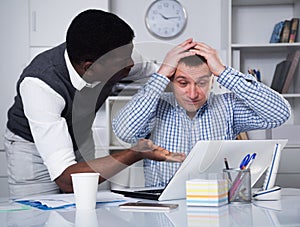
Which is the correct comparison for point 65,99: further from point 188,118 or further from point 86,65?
point 188,118

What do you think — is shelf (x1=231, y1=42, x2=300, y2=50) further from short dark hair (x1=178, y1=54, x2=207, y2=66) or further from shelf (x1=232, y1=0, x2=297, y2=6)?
short dark hair (x1=178, y1=54, x2=207, y2=66)

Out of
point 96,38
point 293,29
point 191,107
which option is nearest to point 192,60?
point 191,107

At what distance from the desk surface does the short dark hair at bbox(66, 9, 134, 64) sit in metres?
0.61

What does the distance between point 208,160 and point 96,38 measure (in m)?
0.59

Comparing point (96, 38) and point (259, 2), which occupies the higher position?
point (259, 2)

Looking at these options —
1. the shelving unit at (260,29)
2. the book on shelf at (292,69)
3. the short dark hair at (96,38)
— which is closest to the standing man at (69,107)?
the short dark hair at (96,38)

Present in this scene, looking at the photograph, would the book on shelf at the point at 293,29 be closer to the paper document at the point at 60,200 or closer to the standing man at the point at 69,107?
the standing man at the point at 69,107

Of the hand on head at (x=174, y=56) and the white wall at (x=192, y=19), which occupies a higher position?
the white wall at (x=192, y=19)

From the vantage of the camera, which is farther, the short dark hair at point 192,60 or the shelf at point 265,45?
the shelf at point 265,45

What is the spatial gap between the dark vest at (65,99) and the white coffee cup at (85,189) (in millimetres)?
539

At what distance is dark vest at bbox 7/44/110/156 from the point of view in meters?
1.74

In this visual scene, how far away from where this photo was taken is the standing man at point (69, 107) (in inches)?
64.4

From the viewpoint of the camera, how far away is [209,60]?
1750 mm

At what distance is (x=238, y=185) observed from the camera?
1.37m
